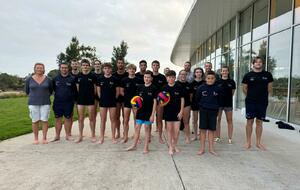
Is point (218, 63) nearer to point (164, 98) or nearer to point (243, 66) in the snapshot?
point (243, 66)

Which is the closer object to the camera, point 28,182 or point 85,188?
point 85,188

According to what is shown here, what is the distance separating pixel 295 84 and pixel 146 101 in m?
5.10

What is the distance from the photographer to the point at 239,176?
3.94m

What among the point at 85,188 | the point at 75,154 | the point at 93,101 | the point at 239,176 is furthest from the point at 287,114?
the point at 85,188

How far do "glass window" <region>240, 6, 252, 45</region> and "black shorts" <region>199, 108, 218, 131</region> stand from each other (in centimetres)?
776

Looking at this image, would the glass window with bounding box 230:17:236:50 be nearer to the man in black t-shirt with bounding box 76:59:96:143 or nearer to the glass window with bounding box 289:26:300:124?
the glass window with bounding box 289:26:300:124

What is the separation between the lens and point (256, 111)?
5.57 metres

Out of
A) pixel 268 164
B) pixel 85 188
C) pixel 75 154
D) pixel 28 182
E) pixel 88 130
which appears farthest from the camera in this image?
pixel 88 130

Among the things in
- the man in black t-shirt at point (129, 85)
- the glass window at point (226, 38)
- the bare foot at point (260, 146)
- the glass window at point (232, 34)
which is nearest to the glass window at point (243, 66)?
the glass window at point (232, 34)

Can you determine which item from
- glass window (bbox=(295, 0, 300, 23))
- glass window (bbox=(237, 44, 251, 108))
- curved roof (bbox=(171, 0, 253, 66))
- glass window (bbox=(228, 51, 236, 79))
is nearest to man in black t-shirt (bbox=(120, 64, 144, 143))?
glass window (bbox=(295, 0, 300, 23))

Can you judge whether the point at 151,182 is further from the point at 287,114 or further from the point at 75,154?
the point at 287,114

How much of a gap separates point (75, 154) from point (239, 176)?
295 cm

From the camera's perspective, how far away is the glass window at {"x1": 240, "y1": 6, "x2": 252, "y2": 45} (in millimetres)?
11883

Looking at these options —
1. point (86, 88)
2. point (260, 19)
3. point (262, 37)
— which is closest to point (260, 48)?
point (262, 37)
